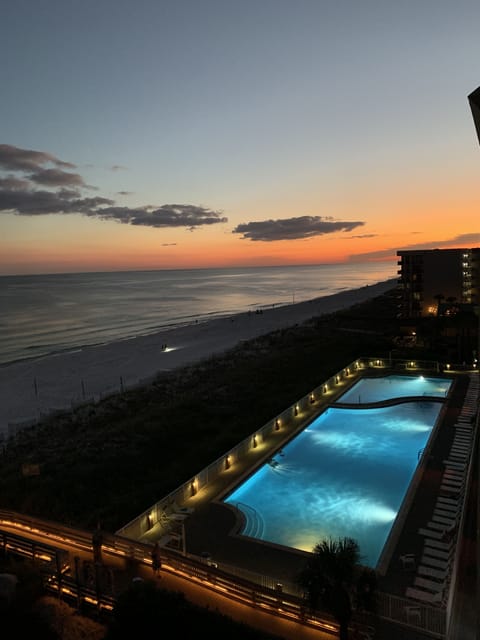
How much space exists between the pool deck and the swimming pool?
0.79 metres

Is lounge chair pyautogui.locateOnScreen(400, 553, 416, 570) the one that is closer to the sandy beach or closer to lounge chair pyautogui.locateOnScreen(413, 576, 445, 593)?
lounge chair pyautogui.locateOnScreen(413, 576, 445, 593)

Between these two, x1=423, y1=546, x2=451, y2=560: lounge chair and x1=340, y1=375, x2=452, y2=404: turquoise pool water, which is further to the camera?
x1=340, y1=375, x2=452, y2=404: turquoise pool water

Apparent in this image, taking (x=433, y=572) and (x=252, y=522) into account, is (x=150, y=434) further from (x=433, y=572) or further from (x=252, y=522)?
(x=433, y=572)

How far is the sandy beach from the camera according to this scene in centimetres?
3653

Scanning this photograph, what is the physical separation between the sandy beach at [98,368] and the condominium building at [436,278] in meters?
23.3

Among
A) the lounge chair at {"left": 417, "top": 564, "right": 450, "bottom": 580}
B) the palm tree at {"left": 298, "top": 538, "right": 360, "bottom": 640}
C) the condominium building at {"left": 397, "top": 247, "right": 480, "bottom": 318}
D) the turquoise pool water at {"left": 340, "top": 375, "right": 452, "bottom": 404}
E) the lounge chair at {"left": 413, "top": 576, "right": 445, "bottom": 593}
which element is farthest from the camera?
the condominium building at {"left": 397, "top": 247, "right": 480, "bottom": 318}

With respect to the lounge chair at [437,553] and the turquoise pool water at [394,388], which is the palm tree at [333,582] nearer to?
the lounge chair at [437,553]

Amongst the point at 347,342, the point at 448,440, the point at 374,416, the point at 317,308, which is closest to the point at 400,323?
the point at 347,342

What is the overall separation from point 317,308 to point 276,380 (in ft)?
229

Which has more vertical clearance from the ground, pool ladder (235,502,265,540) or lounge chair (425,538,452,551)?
lounge chair (425,538,452,551)

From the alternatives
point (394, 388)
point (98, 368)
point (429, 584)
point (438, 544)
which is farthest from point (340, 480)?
point (98, 368)

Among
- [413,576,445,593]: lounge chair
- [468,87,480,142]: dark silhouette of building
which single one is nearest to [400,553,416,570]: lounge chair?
[413,576,445,593]: lounge chair

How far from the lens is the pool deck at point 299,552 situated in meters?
10.7

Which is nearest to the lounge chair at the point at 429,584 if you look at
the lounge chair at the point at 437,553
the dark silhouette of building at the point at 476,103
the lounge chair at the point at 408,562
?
the lounge chair at the point at 408,562
